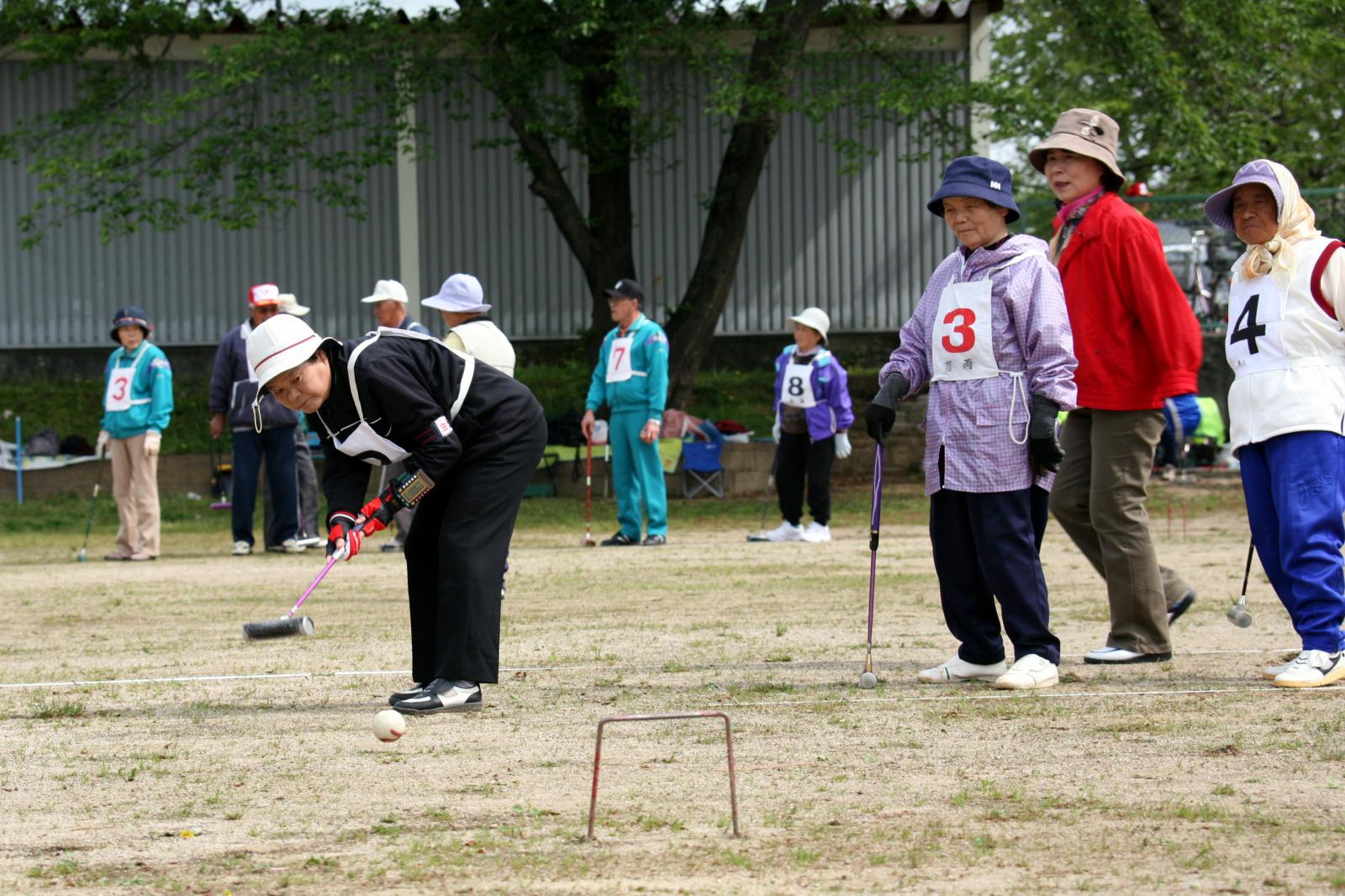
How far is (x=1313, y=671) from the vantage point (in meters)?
6.19

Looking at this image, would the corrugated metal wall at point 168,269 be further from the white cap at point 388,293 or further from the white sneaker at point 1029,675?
the white sneaker at point 1029,675

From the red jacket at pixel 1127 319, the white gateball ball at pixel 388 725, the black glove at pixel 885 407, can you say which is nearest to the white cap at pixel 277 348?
the white gateball ball at pixel 388 725

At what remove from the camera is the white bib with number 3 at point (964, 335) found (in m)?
6.30

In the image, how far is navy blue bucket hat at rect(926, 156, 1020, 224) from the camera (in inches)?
247

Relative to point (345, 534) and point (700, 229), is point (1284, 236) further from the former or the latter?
point (700, 229)

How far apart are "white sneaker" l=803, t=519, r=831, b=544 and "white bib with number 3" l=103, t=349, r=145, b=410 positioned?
5.44 m

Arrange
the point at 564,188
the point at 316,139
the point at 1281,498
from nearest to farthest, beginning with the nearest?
the point at 1281,498 → the point at 564,188 → the point at 316,139

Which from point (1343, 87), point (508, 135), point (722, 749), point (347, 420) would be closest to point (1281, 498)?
point (722, 749)

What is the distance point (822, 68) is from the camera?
17.5 m

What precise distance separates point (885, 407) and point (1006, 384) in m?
0.46

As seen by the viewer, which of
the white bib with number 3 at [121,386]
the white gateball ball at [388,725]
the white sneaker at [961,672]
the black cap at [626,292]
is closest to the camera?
the white gateball ball at [388,725]

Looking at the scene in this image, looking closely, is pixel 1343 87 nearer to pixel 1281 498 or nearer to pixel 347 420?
pixel 1281 498

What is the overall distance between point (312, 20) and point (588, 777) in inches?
580

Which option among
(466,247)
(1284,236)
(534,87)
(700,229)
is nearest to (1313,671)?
(1284,236)
